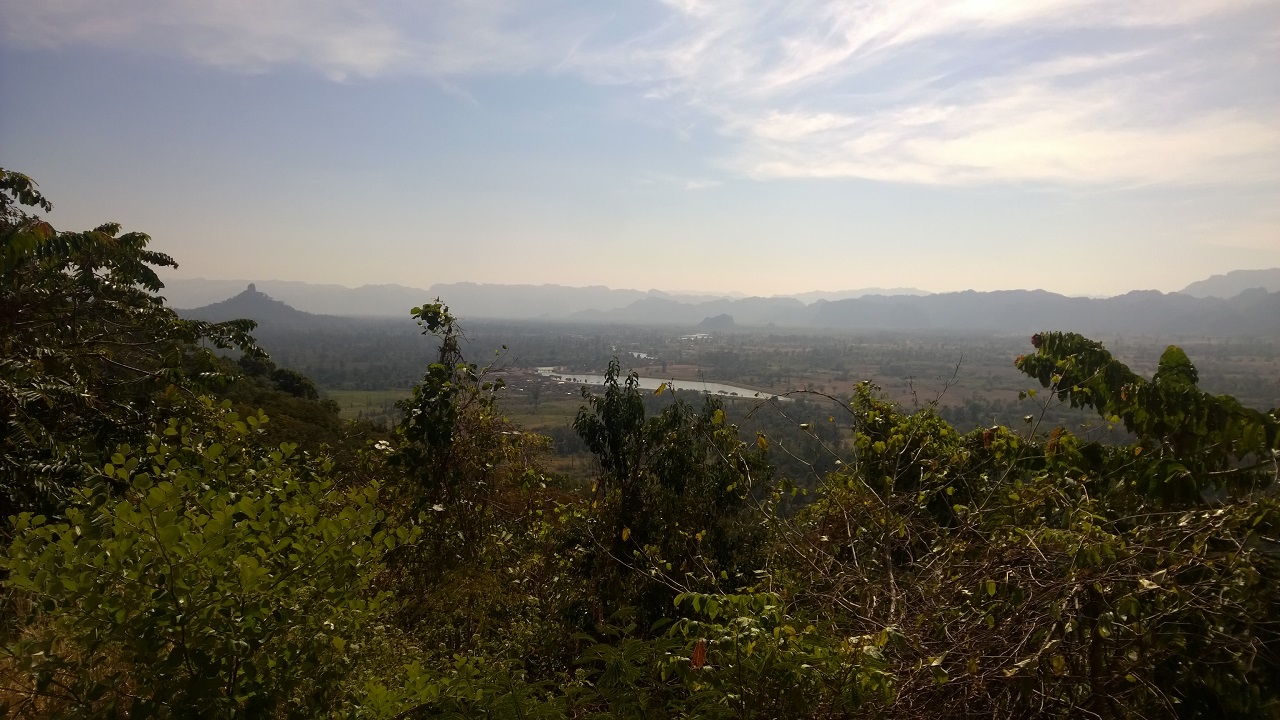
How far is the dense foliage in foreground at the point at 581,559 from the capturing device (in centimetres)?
203

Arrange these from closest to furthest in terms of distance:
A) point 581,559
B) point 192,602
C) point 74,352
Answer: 1. point 192,602
2. point 581,559
3. point 74,352

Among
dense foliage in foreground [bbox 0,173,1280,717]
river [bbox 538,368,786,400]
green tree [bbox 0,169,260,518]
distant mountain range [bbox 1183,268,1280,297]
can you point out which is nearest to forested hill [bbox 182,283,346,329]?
river [bbox 538,368,786,400]

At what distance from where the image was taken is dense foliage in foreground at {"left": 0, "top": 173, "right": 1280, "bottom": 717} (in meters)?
2.03

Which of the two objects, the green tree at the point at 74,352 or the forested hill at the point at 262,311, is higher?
the forested hill at the point at 262,311

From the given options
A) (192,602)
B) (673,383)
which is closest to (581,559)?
(673,383)

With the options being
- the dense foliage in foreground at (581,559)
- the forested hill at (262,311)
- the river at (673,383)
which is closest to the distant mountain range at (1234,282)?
the river at (673,383)

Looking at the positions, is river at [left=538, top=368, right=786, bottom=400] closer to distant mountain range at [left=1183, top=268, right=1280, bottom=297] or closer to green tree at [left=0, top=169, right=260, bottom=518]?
green tree at [left=0, top=169, right=260, bottom=518]

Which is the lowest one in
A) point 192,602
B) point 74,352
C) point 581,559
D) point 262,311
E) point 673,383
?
point 581,559

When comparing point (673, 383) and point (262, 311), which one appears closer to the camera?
point (673, 383)

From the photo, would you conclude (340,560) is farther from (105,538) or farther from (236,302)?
(236,302)

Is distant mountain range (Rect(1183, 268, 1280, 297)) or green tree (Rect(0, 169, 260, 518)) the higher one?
distant mountain range (Rect(1183, 268, 1280, 297))

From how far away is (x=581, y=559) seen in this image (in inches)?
252

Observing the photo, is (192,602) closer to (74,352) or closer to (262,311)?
(74,352)

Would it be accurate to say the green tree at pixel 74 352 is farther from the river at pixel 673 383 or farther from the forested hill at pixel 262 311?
the forested hill at pixel 262 311
